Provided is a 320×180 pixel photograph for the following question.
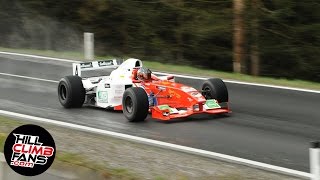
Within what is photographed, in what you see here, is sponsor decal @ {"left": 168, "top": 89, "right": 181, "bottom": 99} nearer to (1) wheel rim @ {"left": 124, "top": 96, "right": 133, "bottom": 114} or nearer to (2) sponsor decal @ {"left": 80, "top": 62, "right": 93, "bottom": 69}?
(1) wheel rim @ {"left": 124, "top": 96, "right": 133, "bottom": 114}

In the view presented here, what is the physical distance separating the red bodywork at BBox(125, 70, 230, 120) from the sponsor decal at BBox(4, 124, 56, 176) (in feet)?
17.6

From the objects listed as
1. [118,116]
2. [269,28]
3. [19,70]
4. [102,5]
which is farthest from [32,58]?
[118,116]

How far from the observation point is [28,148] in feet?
17.7

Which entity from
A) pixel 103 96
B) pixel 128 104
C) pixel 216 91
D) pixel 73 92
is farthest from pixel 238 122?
pixel 73 92

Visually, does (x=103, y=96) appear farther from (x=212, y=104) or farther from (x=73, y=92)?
(x=212, y=104)

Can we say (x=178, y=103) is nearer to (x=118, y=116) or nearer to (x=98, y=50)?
(x=118, y=116)

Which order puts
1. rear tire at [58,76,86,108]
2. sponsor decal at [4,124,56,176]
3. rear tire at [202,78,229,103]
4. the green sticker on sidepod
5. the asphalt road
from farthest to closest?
rear tire at [58,76,86,108]
rear tire at [202,78,229,103]
the green sticker on sidepod
the asphalt road
sponsor decal at [4,124,56,176]

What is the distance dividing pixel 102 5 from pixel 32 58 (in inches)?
225

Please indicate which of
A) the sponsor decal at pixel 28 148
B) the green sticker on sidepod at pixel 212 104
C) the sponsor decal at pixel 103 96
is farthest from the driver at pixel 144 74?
the sponsor decal at pixel 28 148

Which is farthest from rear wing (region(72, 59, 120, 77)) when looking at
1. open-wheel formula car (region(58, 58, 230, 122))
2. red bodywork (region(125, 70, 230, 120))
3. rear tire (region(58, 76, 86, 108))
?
→ red bodywork (region(125, 70, 230, 120))

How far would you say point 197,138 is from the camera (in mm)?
9672

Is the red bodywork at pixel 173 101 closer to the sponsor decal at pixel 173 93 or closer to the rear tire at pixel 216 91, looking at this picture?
the sponsor decal at pixel 173 93

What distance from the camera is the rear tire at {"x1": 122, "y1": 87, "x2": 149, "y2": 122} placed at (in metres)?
10.6

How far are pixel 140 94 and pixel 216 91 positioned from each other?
5.20 feet
